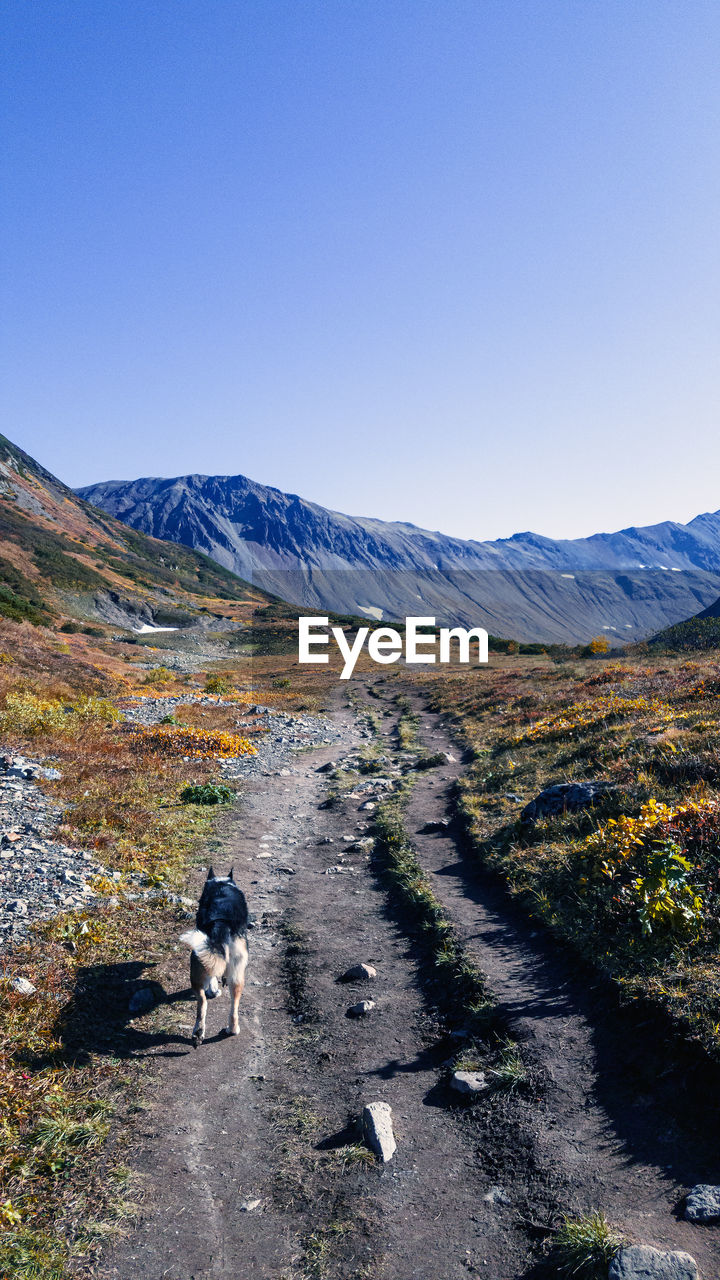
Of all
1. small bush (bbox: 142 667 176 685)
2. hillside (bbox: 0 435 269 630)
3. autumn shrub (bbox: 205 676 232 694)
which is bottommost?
autumn shrub (bbox: 205 676 232 694)

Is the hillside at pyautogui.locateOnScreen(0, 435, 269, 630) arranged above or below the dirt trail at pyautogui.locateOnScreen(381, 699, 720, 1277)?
above

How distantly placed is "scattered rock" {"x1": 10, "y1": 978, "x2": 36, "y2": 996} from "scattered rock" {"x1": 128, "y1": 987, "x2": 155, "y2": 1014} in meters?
1.05

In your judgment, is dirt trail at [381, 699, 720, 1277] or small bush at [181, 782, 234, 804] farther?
small bush at [181, 782, 234, 804]

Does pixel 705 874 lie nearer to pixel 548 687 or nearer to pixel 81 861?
pixel 81 861

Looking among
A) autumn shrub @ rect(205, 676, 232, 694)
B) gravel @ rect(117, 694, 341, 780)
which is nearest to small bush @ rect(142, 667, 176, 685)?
autumn shrub @ rect(205, 676, 232, 694)

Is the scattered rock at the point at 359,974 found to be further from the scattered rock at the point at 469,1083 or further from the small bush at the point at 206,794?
the small bush at the point at 206,794

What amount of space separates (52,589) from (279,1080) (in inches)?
3116

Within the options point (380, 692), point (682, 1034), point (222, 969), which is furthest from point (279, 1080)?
point (380, 692)

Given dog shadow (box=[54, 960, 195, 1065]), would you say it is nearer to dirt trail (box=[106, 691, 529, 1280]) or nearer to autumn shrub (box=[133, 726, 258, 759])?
dirt trail (box=[106, 691, 529, 1280])

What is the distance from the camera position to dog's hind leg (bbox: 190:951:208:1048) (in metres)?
6.47

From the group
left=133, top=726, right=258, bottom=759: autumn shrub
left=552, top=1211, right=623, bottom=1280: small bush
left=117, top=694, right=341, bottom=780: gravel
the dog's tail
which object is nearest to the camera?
left=552, top=1211, right=623, bottom=1280: small bush

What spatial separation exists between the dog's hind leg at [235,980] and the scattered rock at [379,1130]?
1853 millimetres

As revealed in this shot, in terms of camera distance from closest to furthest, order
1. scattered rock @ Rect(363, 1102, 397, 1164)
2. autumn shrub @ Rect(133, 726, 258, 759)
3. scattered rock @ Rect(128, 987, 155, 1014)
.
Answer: scattered rock @ Rect(363, 1102, 397, 1164), scattered rock @ Rect(128, 987, 155, 1014), autumn shrub @ Rect(133, 726, 258, 759)

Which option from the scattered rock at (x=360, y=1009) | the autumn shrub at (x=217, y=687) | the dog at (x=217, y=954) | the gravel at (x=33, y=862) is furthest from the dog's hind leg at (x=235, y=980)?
the autumn shrub at (x=217, y=687)
